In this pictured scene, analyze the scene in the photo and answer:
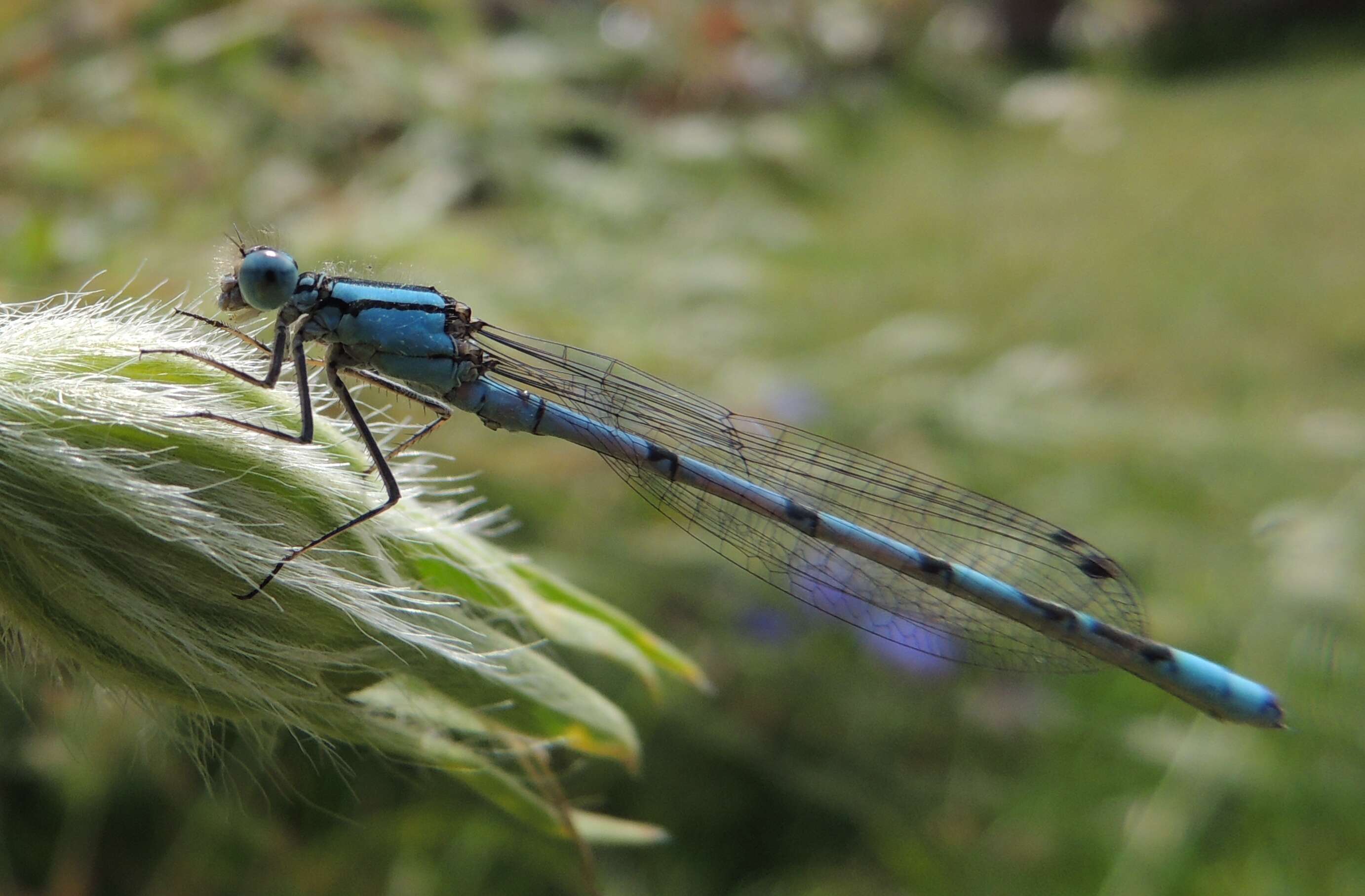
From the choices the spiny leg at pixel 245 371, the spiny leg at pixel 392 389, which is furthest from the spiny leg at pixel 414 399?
the spiny leg at pixel 245 371

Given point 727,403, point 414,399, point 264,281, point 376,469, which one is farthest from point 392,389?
point 727,403

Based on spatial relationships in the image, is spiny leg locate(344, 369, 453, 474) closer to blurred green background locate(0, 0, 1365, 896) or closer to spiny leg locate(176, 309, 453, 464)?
spiny leg locate(176, 309, 453, 464)

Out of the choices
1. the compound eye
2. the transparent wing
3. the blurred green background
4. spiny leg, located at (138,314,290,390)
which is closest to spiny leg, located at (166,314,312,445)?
spiny leg, located at (138,314,290,390)

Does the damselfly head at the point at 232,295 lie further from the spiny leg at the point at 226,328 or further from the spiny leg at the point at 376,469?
the spiny leg at the point at 226,328

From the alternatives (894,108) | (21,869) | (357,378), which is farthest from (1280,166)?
(21,869)

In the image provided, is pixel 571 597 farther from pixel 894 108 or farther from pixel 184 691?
pixel 894 108

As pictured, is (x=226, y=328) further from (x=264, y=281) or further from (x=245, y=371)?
(x=264, y=281)
